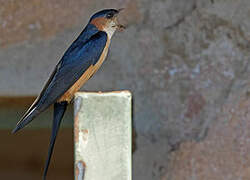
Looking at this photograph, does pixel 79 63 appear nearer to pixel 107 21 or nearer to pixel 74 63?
pixel 74 63

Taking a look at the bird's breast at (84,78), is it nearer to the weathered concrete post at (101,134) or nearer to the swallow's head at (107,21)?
the swallow's head at (107,21)

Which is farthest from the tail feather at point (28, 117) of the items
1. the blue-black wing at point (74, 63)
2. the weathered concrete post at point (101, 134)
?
the weathered concrete post at point (101, 134)

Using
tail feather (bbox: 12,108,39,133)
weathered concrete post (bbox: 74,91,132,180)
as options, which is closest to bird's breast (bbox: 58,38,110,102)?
tail feather (bbox: 12,108,39,133)

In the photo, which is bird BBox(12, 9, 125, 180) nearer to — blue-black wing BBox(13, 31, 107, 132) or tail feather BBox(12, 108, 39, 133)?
blue-black wing BBox(13, 31, 107, 132)

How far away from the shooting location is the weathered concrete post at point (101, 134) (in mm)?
849

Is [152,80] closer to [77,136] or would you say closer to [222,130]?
[222,130]

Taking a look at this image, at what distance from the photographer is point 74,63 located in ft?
5.54

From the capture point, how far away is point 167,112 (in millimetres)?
1424

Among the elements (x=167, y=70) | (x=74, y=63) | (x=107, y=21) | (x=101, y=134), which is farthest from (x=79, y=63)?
(x=101, y=134)

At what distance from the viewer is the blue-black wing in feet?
4.99

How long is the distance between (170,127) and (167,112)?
38 millimetres

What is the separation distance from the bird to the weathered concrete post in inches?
23.5

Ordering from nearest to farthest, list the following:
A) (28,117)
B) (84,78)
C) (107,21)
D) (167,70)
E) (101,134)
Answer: (101,134), (28,117), (167,70), (84,78), (107,21)

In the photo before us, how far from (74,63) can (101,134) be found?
33.5 inches
